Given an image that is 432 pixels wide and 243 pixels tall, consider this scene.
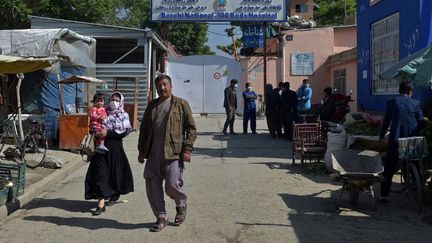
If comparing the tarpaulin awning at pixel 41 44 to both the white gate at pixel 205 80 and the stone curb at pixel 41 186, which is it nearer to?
the stone curb at pixel 41 186

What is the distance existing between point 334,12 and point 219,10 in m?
36.5

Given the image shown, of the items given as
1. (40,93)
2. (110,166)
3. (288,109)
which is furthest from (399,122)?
(40,93)

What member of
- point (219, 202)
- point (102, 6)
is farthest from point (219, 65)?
point (219, 202)

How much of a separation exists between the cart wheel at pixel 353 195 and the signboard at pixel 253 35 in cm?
1645

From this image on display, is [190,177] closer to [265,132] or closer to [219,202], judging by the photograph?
[219,202]

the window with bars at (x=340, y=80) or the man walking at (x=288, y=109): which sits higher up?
the window with bars at (x=340, y=80)

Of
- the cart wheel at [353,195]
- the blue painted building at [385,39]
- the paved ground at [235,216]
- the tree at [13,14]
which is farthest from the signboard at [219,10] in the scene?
the cart wheel at [353,195]

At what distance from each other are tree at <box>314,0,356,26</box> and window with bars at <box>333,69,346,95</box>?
24.0m

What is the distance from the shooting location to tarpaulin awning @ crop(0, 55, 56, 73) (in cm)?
845

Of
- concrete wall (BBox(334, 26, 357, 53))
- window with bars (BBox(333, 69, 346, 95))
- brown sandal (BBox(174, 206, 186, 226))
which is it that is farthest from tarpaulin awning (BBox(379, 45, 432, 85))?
concrete wall (BBox(334, 26, 357, 53))

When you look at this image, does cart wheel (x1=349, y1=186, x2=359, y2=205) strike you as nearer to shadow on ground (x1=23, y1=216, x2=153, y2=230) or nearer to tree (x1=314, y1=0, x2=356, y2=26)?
shadow on ground (x1=23, y1=216, x2=153, y2=230)

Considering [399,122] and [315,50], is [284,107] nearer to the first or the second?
[399,122]

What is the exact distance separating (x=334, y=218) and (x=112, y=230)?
278cm

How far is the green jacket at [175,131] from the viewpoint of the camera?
6.62 metres
